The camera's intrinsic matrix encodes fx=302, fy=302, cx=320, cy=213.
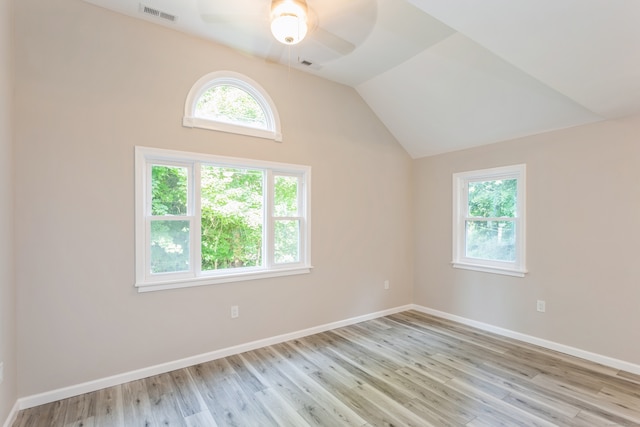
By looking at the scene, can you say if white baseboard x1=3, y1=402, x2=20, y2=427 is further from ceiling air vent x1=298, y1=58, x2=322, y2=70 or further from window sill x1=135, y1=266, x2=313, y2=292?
ceiling air vent x1=298, y1=58, x2=322, y2=70

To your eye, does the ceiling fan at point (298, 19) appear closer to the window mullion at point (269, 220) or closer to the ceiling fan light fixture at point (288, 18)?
the ceiling fan light fixture at point (288, 18)

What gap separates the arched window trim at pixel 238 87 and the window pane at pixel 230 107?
4cm

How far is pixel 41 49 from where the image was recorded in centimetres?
233

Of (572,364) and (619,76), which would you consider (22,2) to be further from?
(572,364)

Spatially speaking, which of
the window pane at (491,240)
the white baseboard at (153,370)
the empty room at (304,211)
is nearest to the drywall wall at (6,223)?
the empty room at (304,211)

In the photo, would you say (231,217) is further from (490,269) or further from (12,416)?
(490,269)

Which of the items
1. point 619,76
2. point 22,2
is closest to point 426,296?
point 619,76

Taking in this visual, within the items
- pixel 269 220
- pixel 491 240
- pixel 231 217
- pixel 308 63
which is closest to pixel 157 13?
pixel 308 63

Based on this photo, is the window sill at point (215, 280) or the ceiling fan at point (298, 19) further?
the window sill at point (215, 280)

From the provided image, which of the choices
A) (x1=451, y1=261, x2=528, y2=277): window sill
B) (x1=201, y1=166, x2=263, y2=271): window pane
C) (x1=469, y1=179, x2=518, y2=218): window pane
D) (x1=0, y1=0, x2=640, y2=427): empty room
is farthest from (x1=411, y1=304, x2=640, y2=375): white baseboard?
(x1=201, y1=166, x2=263, y2=271): window pane

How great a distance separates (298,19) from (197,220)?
2011 mm

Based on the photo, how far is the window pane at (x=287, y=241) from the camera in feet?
11.8

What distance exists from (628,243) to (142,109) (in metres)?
4.68

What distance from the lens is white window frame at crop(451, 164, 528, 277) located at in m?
3.59
